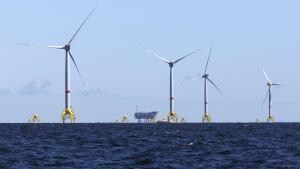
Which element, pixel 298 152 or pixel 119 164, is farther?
pixel 298 152

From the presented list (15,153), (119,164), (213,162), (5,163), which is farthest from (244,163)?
(15,153)

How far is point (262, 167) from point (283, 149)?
25.1 m

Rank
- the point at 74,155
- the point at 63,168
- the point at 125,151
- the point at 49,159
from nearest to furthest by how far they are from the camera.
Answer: the point at 63,168 < the point at 49,159 < the point at 74,155 < the point at 125,151

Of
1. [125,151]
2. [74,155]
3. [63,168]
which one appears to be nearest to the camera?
[63,168]

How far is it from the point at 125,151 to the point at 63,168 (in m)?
22.3

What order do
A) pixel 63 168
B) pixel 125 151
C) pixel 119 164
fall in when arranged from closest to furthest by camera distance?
pixel 63 168, pixel 119 164, pixel 125 151

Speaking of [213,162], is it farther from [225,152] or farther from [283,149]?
[283,149]

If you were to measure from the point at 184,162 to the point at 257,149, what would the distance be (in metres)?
21.4

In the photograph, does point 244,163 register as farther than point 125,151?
No

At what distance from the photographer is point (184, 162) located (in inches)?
2721

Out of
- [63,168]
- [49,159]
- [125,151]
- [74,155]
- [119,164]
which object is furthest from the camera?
[125,151]

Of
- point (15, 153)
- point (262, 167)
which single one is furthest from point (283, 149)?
point (15, 153)

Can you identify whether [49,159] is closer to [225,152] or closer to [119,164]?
[119,164]

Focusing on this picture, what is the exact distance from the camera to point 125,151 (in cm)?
8456
